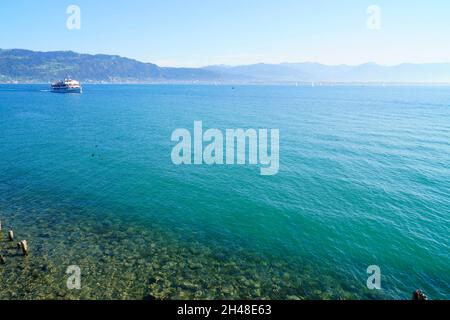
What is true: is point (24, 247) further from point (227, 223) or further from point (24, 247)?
point (227, 223)

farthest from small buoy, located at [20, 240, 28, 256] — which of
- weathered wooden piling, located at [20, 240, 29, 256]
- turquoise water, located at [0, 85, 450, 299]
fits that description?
turquoise water, located at [0, 85, 450, 299]

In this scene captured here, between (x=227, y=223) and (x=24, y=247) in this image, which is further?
(x=227, y=223)

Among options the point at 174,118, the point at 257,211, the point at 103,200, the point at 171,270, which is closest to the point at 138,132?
the point at 174,118

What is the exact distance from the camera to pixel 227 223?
4006 cm

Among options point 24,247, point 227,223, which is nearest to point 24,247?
point 24,247

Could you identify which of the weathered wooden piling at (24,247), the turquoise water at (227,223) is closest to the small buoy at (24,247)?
the weathered wooden piling at (24,247)

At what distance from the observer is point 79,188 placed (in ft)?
166

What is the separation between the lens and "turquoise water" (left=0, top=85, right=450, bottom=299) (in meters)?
28.4

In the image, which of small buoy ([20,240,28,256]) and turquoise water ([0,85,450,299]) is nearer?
turquoise water ([0,85,450,299])

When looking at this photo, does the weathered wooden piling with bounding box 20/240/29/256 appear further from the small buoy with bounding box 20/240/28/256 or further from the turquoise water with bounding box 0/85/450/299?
the turquoise water with bounding box 0/85/450/299

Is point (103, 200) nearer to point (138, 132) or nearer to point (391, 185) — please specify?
point (391, 185)

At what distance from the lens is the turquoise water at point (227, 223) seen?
28391 millimetres

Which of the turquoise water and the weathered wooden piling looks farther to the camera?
the weathered wooden piling

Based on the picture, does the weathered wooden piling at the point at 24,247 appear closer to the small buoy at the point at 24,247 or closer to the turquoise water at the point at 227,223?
the small buoy at the point at 24,247
